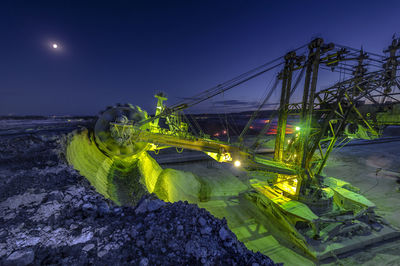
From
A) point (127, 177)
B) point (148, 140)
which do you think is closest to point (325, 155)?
point (148, 140)

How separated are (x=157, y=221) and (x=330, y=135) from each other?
1102cm

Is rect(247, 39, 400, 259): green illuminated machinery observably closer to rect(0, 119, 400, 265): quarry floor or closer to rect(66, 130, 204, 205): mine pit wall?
rect(0, 119, 400, 265): quarry floor

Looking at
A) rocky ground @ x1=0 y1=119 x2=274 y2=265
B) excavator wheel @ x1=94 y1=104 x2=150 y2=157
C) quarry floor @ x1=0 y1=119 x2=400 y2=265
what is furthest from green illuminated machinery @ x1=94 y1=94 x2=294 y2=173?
rocky ground @ x1=0 y1=119 x2=274 y2=265

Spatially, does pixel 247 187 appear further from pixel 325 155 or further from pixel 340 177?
pixel 340 177

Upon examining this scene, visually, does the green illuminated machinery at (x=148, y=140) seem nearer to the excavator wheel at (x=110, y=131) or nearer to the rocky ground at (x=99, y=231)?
the excavator wheel at (x=110, y=131)

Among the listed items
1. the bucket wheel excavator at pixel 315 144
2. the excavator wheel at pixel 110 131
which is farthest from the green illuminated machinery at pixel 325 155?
the excavator wheel at pixel 110 131

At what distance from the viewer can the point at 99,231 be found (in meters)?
2.50

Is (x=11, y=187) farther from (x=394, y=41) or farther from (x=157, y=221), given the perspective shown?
(x=394, y=41)

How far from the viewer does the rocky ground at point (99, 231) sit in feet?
7.01

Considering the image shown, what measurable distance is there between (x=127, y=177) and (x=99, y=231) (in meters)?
8.55

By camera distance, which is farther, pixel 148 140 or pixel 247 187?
pixel 247 187

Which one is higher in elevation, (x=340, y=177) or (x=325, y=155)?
(x=325, y=155)

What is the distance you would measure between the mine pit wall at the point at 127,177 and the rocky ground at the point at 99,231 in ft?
13.9

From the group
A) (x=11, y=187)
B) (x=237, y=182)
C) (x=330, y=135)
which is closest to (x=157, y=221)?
(x=11, y=187)
